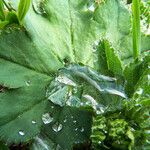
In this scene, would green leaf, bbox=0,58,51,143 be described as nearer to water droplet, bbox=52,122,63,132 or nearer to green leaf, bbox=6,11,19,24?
water droplet, bbox=52,122,63,132

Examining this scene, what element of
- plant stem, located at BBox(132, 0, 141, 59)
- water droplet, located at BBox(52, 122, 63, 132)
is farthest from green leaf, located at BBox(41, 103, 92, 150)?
plant stem, located at BBox(132, 0, 141, 59)

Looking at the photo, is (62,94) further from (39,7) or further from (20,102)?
(39,7)

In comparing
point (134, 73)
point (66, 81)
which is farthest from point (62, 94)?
point (134, 73)

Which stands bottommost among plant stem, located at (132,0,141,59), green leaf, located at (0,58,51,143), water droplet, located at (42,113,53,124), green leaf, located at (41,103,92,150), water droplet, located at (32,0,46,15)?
green leaf, located at (41,103,92,150)

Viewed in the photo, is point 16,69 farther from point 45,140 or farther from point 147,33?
point 147,33

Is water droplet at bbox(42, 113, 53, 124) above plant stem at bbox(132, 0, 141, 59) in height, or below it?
below

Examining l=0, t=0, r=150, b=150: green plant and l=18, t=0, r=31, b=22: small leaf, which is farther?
l=18, t=0, r=31, b=22: small leaf

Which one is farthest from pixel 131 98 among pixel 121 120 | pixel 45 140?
pixel 45 140
